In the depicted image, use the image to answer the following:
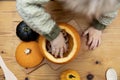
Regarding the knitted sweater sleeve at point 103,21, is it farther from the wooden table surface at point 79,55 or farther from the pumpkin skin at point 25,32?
the pumpkin skin at point 25,32

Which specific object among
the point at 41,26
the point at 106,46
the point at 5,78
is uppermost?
the point at 41,26

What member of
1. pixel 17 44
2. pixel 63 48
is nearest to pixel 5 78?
pixel 17 44

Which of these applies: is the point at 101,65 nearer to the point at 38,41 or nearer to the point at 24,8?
the point at 38,41

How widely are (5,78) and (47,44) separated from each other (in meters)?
0.19

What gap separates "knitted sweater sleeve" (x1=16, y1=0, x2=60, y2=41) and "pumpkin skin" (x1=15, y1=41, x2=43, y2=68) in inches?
5.4

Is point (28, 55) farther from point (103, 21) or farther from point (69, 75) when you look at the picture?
point (103, 21)

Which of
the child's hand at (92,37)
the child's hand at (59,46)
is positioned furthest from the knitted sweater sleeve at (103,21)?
the child's hand at (59,46)

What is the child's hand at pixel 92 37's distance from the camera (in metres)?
1.03

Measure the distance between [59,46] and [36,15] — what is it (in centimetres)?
16

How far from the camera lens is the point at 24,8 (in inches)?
32.2

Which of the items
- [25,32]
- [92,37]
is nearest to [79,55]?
[92,37]

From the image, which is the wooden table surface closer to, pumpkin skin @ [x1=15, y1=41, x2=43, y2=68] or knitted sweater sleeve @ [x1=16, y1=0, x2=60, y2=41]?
pumpkin skin @ [x1=15, y1=41, x2=43, y2=68]

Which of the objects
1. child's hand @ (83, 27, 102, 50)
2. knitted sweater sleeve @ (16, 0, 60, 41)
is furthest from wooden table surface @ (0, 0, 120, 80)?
knitted sweater sleeve @ (16, 0, 60, 41)

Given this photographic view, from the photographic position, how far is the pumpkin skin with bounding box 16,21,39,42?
3.27 feet
